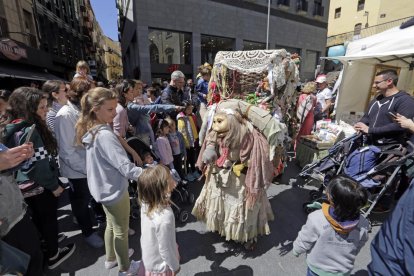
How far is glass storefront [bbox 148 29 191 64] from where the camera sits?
14.2 meters

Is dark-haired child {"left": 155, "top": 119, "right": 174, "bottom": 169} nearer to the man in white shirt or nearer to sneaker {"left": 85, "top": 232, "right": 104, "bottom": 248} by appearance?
sneaker {"left": 85, "top": 232, "right": 104, "bottom": 248}

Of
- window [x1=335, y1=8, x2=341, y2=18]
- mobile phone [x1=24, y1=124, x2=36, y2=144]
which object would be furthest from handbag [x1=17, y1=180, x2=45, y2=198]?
window [x1=335, y1=8, x2=341, y2=18]

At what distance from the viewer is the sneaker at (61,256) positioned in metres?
2.32

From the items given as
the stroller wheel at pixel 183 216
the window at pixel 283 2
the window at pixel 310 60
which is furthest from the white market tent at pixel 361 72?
the window at pixel 310 60

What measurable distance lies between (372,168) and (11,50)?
12.5 m

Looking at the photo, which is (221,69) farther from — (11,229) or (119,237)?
(11,229)

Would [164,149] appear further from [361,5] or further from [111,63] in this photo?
[111,63]

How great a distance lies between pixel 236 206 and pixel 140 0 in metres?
14.6

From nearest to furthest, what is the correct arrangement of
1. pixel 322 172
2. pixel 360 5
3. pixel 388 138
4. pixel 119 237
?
pixel 119 237, pixel 388 138, pixel 322 172, pixel 360 5

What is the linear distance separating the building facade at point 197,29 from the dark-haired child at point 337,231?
11.2m

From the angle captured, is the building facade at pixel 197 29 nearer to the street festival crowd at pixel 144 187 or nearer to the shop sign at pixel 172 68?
the shop sign at pixel 172 68

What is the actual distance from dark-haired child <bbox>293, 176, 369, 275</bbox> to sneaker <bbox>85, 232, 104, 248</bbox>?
2208 millimetres

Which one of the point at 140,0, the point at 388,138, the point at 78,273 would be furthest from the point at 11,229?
the point at 140,0

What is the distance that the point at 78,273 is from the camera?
226 cm
